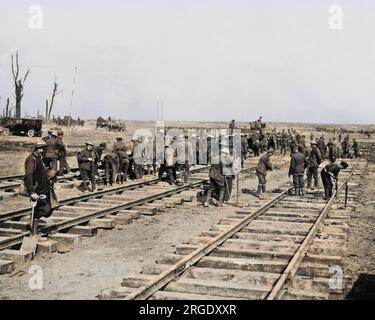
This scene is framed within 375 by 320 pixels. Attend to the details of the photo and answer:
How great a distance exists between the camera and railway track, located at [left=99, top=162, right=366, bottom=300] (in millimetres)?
6445

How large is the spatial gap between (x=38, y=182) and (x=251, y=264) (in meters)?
3.69

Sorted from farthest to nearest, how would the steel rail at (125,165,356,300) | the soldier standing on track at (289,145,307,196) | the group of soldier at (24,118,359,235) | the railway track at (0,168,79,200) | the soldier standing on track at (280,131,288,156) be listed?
1. the soldier standing on track at (280,131,288,156)
2. the soldier standing on track at (289,145,307,196)
3. the railway track at (0,168,79,200)
4. the group of soldier at (24,118,359,235)
5. the steel rail at (125,165,356,300)

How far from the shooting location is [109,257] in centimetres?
841

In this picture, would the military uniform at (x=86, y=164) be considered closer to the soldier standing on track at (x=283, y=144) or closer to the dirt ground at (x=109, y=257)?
the dirt ground at (x=109, y=257)

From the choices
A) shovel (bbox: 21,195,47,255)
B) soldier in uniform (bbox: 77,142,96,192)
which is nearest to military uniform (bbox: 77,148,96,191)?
soldier in uniform (bbox: 77,142,96,192)

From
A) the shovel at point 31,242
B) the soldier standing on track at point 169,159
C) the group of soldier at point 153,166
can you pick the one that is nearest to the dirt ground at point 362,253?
the group of soldier at point 153,166

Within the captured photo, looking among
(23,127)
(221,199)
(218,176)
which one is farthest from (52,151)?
(23,127)

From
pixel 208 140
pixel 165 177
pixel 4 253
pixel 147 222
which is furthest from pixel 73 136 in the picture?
pixel 4 253

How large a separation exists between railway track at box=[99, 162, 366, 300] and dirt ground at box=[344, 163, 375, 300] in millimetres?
218

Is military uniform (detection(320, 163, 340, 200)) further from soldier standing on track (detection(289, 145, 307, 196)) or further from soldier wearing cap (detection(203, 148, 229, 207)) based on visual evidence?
soldier wearing cap (detection(203, 148, 229, 207))

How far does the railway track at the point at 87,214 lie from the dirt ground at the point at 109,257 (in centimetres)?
24

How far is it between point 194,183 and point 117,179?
2660mm

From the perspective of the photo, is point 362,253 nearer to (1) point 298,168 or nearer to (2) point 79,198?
(1) point 298,168

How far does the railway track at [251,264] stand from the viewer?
6.45 meters
